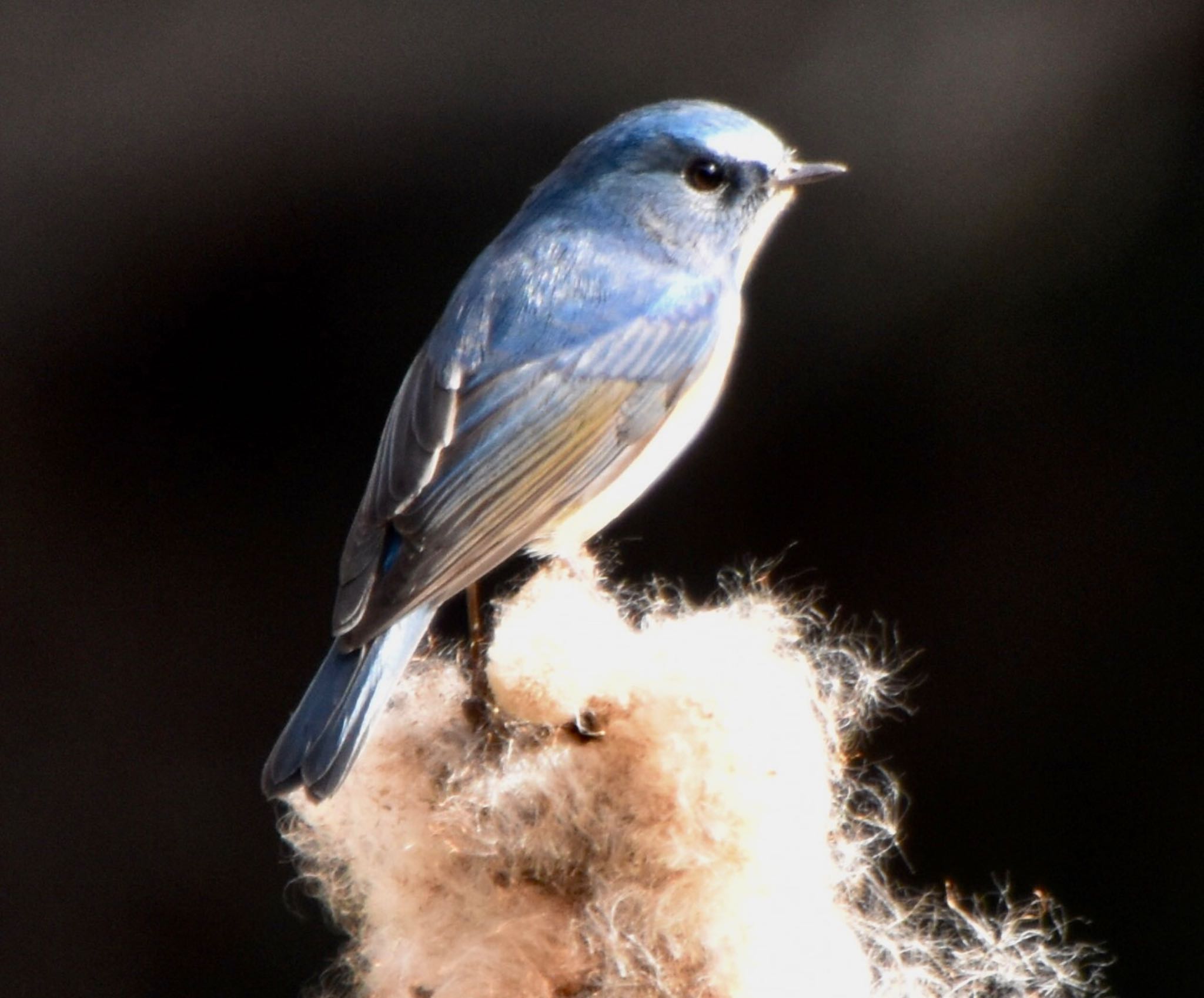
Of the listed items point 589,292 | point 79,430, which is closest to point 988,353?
point 589,292

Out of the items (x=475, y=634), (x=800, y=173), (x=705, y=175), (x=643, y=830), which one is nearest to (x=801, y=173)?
(x=800, y=173)

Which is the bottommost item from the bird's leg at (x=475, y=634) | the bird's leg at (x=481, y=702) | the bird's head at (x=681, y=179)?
the bird's leg at (x=475, y=634)

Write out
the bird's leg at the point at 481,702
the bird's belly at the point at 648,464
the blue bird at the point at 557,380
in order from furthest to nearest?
the bird's belly at the point at 648,464
the blue bird at the point at 557,380
the bird's leg at the point at 481,702

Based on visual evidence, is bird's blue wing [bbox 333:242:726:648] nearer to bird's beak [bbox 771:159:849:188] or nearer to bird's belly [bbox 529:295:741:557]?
bird's belly [bbox 529:295:741:557]

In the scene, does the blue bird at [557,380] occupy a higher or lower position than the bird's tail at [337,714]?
higher

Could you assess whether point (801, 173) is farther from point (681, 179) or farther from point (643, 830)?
point (643, 830)

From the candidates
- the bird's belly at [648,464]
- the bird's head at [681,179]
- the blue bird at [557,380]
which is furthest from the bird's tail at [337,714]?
the bird's head at [681,179]

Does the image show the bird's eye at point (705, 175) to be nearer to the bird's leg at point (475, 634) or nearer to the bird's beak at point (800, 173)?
the bird's beak at point (800, 173)
